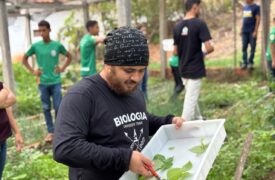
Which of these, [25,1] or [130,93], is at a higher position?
[25,1]

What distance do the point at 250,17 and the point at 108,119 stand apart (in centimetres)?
975

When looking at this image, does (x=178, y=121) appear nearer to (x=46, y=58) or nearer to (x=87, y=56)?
(x=46, y=58)

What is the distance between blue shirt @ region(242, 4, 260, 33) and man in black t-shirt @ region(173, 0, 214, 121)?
5.29m

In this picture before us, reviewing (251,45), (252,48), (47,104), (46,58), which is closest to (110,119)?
(47,104)

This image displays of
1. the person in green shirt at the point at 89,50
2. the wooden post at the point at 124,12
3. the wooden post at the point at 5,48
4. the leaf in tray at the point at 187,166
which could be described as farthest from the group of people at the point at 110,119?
the wooden post at the point at 5,48

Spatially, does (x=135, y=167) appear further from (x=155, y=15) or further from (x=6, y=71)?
(x=155, y=15)

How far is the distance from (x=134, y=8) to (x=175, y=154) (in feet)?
46.2

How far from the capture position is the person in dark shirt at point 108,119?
2.13 metres

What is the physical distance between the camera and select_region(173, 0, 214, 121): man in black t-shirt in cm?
630

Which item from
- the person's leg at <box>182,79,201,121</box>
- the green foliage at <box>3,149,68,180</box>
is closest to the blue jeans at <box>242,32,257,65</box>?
the person's leg at <box>182,79,201,121</box>

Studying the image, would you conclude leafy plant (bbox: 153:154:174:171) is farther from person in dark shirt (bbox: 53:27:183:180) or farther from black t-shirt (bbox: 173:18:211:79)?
black t-shirt (bbox: 173:18:211:79)

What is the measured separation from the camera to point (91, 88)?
234 cm

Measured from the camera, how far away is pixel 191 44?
6.43 metres

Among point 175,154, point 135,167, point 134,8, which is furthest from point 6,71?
point 134,8
